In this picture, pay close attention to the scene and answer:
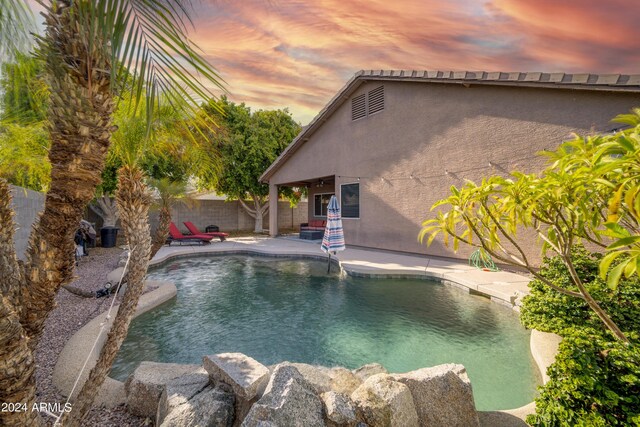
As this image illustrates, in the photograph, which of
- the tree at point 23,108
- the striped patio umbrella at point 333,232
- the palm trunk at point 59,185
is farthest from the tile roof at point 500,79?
the tree at point 23,108

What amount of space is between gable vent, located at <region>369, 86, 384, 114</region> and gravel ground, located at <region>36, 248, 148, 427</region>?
1273cm

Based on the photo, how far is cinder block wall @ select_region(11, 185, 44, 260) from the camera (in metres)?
8.03

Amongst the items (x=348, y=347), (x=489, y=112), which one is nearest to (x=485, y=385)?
(x=348, y=347)

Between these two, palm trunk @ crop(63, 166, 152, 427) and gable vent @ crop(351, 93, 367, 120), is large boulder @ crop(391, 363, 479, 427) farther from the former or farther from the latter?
gable vent @ crop(351, 93, 367, 120)

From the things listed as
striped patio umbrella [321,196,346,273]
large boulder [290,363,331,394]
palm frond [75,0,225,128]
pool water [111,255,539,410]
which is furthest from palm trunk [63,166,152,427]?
striped patio umbrella [321,196,346,273]

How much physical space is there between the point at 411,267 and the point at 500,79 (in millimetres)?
6895

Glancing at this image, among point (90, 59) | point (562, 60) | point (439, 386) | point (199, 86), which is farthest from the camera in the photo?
point (562, 60)

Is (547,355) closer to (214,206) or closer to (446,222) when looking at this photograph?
(446,222)

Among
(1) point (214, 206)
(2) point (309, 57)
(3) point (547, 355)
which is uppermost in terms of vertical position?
(2) point (309, 57)

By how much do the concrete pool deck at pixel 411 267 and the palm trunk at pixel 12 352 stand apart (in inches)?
329

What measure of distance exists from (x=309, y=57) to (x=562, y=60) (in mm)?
7946

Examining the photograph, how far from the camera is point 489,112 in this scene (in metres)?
10.8

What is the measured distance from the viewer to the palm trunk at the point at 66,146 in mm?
1801

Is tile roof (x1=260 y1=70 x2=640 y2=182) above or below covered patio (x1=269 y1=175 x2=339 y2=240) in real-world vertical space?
above
